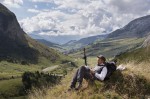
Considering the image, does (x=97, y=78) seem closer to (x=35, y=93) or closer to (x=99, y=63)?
(x=99, y=63)

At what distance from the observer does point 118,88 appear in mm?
18641

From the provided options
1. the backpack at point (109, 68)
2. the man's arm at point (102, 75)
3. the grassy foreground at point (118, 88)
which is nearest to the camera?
the grassy foreground at point (118, 88)

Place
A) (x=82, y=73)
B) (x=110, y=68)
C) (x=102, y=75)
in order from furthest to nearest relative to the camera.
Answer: (x=82, y=73), (x=110, y=68), (x=102, y=75)

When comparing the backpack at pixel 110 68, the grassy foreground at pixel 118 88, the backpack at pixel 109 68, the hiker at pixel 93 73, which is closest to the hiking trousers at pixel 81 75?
the hiker at pixel 93 73

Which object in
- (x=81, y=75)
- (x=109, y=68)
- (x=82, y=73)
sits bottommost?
(x=81, y=75)

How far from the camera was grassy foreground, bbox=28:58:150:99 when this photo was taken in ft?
59.4

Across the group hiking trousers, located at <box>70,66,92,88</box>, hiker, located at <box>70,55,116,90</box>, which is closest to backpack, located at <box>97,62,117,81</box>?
hiker, located at <box>70,55,116,90</box>

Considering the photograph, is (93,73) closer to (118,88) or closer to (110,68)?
(110,68)

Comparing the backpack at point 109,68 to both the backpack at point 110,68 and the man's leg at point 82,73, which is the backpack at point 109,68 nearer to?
the backpack at point 110,68

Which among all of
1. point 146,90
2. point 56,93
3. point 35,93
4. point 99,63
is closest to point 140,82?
point 146,90

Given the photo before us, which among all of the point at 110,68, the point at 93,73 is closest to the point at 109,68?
the point at 110,68

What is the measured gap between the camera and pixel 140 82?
62.2 ft

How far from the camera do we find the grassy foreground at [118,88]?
18094mm

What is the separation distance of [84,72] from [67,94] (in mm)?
2241
